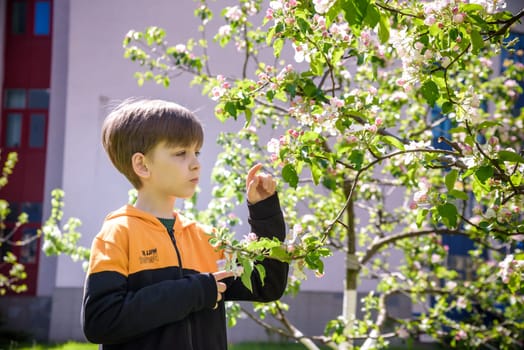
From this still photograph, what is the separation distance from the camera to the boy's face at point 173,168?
180cm

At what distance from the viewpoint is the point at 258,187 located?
6.36 feet

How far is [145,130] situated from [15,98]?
9584 mm

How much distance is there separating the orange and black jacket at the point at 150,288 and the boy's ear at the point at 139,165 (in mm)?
105

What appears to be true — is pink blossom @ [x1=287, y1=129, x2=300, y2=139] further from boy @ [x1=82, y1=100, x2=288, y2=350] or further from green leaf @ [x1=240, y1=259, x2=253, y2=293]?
green leaf @ [x1=240, y1=259, x2=253, y2=293]

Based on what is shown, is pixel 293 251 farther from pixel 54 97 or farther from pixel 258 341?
pixel 54 97

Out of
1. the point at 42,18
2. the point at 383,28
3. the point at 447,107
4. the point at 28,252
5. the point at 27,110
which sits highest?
the point at 42,18

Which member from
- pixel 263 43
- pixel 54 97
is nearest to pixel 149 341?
pixel 263 43

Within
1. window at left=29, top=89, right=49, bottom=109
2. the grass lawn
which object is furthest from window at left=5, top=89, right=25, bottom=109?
the grass lawn

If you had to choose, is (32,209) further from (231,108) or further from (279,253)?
(279,253)

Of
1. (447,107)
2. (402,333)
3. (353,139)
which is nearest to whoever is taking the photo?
(447,107)

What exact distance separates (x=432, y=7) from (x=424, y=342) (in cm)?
773

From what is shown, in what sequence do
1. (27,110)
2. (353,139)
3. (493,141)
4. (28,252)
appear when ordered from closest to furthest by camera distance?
1. (493,141)
2. (353,139)
3. (28,252)
4. (27,110)

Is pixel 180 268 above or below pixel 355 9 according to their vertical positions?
below

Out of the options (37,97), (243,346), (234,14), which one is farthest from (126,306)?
(37,97)
